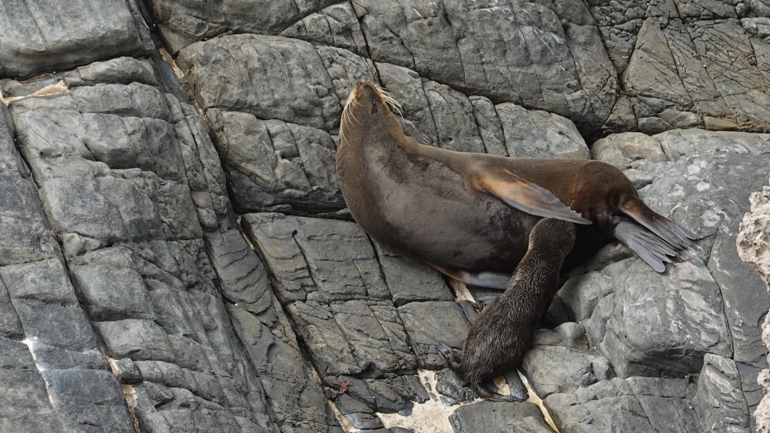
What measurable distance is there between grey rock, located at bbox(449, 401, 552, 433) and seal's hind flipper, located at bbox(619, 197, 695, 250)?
5.58 ft

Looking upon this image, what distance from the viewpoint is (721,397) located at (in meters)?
5.92

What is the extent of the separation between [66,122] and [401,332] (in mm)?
3197

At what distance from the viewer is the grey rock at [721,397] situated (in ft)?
19.1

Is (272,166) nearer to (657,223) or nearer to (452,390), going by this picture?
(452,390)

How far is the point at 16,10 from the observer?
7.50 meters

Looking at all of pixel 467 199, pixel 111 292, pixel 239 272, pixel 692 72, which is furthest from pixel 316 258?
pixel 692 72

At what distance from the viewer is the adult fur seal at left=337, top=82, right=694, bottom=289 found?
25.5 ft

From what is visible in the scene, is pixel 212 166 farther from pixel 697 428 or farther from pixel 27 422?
pixel 697 428

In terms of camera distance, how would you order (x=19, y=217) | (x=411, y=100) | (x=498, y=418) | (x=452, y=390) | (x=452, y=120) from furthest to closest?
(x=452, y=120) < (x=411, y=100) < (x=452, y=390) < (x=498, y=418) < (x=19, y=217)

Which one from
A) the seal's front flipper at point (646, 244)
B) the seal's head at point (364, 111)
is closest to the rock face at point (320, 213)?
the seal's front flipper at point (646, 244)

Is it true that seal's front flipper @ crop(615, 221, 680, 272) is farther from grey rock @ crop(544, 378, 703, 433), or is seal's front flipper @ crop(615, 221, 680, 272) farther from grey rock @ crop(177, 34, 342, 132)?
grey rock @ crop(177, 34, 342, 132)

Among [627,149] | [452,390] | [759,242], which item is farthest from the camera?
[627,149]

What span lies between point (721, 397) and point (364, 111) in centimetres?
420

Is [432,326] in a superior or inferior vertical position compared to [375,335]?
inferior
